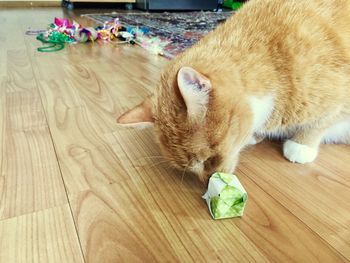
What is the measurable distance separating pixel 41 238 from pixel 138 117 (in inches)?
15.2

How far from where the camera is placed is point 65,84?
156 centimetres

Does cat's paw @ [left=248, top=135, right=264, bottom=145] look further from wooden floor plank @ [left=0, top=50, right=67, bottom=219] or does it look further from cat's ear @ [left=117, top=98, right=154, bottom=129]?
wooden floor plank @ [left=0, top=50, right=67, bottom=219]

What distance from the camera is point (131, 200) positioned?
0.79 metres

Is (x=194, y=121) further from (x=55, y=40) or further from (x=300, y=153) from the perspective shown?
(x=55, y=40)

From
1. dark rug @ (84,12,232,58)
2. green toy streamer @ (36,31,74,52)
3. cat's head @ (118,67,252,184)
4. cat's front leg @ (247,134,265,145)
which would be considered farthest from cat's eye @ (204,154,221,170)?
green toy streamer @ (36,31,74,52)

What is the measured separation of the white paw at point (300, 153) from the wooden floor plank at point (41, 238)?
68 centimetres

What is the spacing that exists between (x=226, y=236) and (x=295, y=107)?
1.47 ft

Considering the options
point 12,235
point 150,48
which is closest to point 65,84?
point 150,48

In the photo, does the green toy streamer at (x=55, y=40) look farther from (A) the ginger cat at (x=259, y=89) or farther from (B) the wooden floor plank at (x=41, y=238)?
(B) the wooden floor plank at (x=41, y=238)

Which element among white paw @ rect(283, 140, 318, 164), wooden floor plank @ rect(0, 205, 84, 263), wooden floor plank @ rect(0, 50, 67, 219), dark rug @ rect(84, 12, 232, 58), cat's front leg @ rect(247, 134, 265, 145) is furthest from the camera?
dark rug @ rect(84, 12, 232, 58)

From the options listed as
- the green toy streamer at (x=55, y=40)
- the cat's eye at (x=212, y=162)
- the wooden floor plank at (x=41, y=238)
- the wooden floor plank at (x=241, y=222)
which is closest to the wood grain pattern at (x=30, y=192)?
the wooden floor plank at (x=41, y=238)

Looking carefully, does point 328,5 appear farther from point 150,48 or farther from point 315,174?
point 150,48

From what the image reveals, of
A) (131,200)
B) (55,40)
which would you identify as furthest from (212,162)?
(55,40)

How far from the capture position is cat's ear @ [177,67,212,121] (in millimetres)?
677
